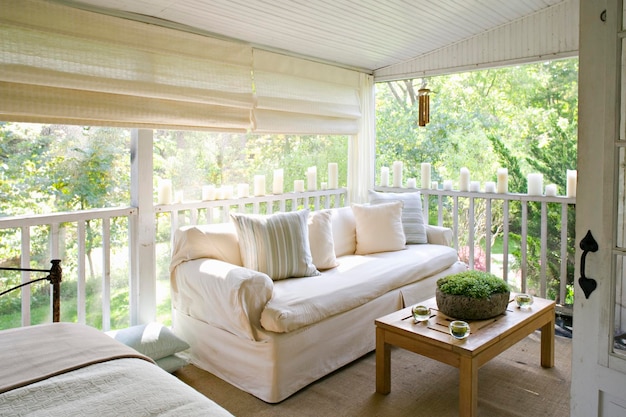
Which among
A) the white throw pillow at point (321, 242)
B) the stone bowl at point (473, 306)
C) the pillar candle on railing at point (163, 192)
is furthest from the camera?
the white throw pillow at point (321, 242)

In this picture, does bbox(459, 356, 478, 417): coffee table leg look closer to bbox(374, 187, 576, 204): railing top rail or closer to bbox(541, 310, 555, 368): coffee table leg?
bbox(541, 310, 555, 368): coffee table leg

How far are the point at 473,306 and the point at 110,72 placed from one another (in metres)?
2.57

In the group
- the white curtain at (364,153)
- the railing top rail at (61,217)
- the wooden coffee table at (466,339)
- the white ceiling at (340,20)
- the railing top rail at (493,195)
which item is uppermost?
the white ceiling at (340,20)

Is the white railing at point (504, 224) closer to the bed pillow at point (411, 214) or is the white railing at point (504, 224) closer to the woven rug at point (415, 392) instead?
the bed pillow at point (411, 214)

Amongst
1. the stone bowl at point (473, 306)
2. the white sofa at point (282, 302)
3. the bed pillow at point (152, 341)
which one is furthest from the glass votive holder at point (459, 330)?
the bed pillow at point (152, 341)

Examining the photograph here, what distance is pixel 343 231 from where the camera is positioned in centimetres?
411

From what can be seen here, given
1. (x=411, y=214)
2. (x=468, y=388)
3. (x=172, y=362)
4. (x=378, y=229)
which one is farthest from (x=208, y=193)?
(x=468, y=388)

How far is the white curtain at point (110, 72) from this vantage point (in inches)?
102

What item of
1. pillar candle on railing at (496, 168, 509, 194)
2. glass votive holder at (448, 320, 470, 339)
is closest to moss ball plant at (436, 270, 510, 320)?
glass votive holder at (448, 320, 470, 339)

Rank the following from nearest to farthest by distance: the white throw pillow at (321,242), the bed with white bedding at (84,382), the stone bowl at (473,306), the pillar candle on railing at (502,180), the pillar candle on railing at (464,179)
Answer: the bed with white bedding at (84,382) → the stone bowl at (473,306) → the white throw pillow at (321,242) → the pillar candle on railing at (502,180) → the pillar candle on railing at (464,179)

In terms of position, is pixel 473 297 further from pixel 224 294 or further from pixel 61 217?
pixel 61 217

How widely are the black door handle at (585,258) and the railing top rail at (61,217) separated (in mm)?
2715

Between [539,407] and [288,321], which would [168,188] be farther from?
[539,407]

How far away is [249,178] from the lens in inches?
203
